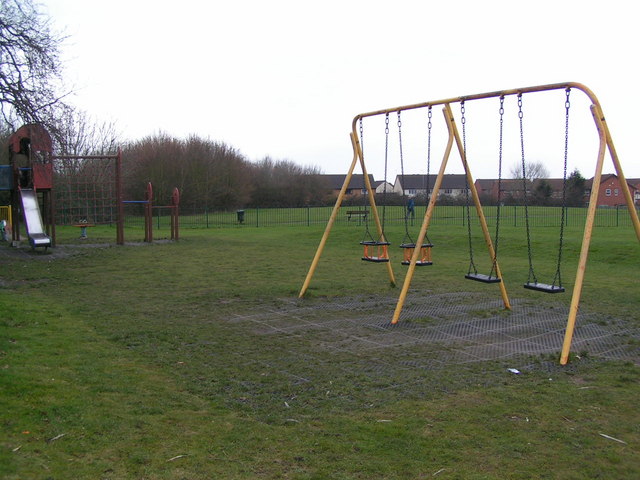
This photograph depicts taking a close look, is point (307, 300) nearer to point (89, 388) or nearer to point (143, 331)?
point (143, 331)

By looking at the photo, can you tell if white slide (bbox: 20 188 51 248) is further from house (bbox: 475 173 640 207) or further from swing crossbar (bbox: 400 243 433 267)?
house (bbox: 475 173 640 207)

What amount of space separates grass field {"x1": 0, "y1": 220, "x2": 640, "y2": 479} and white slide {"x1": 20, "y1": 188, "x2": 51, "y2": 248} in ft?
24.7

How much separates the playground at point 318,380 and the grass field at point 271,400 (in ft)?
0.06

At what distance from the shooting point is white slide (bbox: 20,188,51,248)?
17.1 metres

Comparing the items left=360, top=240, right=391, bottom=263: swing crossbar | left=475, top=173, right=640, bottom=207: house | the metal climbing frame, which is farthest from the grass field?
left=475, top=173, right=640, bottom=207: house

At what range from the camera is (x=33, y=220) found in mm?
18281

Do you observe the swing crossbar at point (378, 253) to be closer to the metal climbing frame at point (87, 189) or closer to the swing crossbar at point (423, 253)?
the swing crossbar at point (423, 253)

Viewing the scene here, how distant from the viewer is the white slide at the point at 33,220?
17.1 meters

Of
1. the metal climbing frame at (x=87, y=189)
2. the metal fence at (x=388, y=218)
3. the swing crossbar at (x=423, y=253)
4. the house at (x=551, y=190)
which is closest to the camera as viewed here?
the swing crossbar at (x=423, y=253)

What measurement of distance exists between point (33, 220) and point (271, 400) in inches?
623

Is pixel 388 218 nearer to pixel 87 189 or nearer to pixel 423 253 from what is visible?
pixel 87 189

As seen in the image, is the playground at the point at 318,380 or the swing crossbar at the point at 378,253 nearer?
the playground at the point at 318,380

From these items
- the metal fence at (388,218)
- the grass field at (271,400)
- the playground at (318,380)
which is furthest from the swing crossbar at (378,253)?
the metal fence at (388,218)

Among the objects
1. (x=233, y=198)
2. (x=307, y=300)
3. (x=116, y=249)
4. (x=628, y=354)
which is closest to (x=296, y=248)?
(x=116, y=249)
